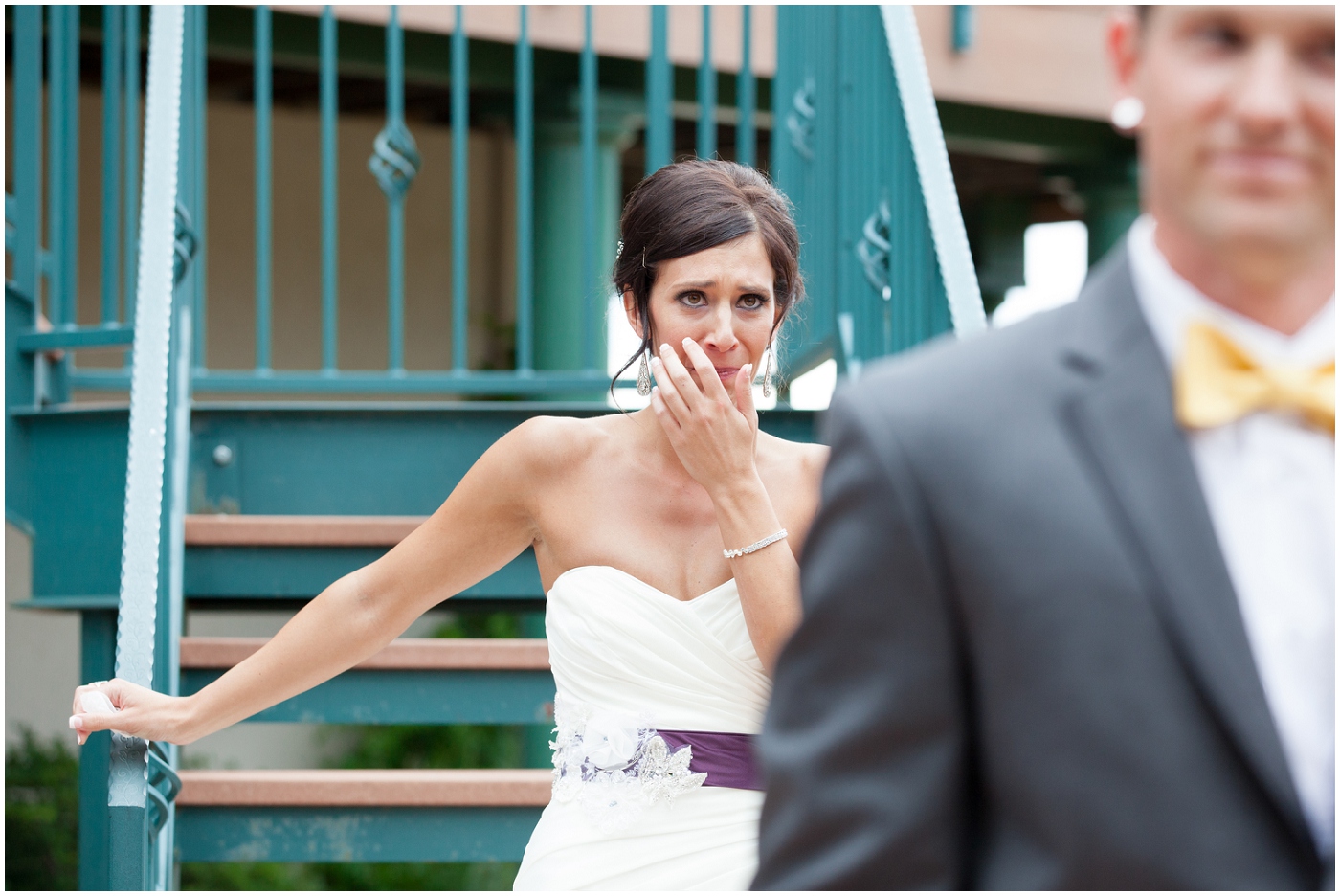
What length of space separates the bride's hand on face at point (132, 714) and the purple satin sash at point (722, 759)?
830mm

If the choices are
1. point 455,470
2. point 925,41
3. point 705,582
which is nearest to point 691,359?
point 705,582

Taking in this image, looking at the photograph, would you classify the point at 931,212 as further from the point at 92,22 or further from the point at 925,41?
the point at 92,22

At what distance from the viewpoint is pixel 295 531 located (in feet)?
11.6

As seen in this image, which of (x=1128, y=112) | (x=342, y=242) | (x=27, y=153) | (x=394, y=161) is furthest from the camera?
(x=342, y=242)

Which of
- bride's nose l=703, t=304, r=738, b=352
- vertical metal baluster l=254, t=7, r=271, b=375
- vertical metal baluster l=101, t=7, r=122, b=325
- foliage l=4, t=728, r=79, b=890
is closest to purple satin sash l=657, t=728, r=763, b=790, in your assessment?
bride's nose l=703, t=304, r=738, b=352

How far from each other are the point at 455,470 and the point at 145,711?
1.51 metres

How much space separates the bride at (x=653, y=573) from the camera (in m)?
2.17

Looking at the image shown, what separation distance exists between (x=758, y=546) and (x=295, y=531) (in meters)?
1.76

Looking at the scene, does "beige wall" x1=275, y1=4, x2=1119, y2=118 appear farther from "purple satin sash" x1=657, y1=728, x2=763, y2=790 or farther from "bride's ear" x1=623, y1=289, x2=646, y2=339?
"purple satin sash" x1=657, y1=728, x2=763, y2=790

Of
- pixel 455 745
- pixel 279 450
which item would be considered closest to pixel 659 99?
pixel 279 450

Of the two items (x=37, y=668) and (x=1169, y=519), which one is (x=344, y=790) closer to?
(x=1169, y=519)

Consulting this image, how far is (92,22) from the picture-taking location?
5.75 meters

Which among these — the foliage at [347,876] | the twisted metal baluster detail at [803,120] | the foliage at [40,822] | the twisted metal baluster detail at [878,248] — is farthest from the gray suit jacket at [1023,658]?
the foliage at [347,876]

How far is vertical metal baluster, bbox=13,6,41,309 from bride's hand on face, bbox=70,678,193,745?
6.96 feet
